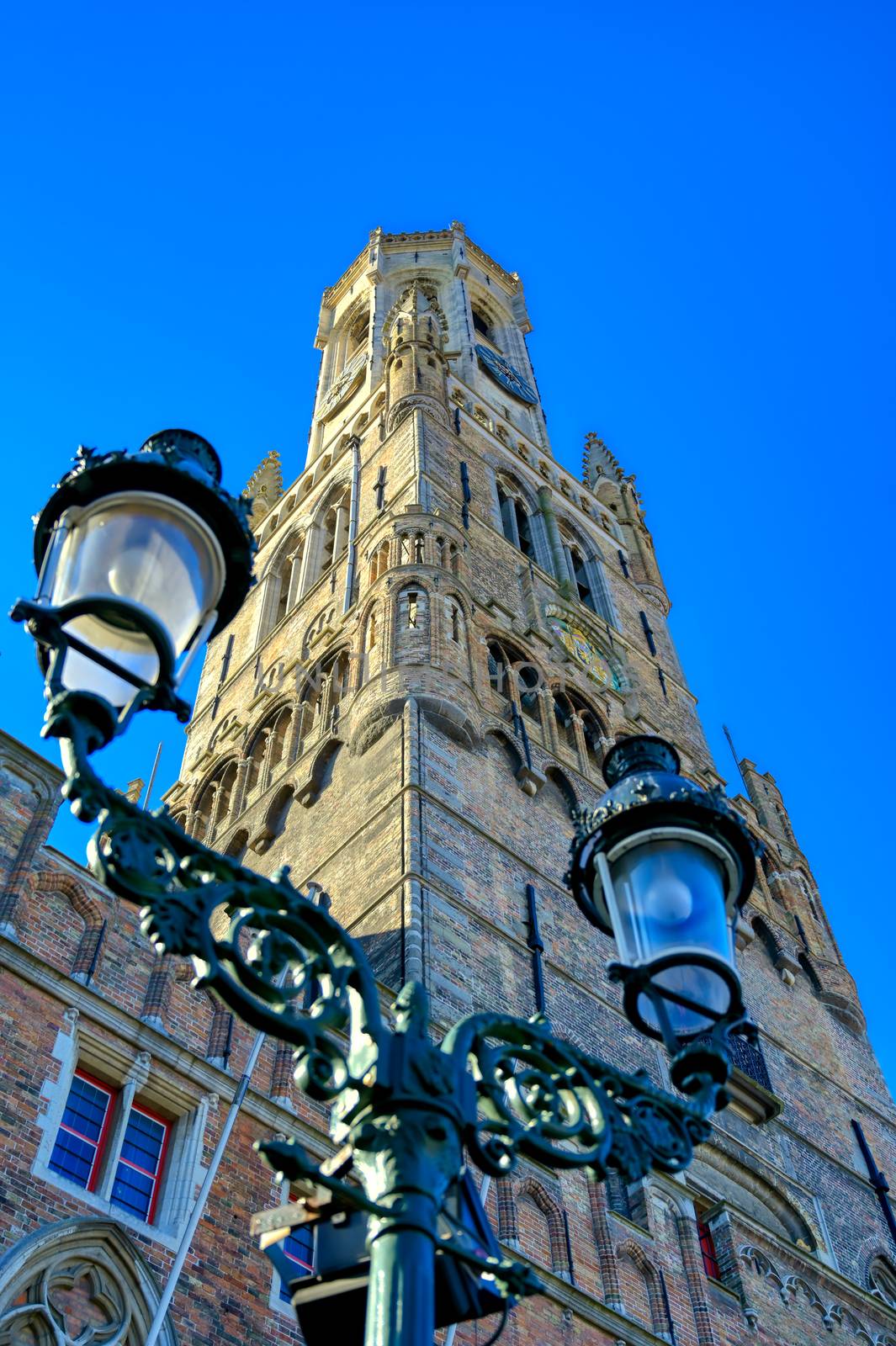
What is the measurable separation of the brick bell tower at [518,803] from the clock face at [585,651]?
0.31 feet

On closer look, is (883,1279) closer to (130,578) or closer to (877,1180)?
(877,1180)

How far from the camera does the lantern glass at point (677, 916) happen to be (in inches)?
205

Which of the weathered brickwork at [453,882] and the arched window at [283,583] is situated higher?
the arched window at [283,583]

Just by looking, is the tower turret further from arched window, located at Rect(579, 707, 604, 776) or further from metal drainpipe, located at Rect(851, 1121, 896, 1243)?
metal drainpipe, located at Rect(851, 1121, 896, 1243)

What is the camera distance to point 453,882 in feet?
62.1

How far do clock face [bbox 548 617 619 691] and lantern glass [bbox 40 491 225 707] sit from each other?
22775 millimetres

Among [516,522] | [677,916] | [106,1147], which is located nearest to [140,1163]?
[106,1147]

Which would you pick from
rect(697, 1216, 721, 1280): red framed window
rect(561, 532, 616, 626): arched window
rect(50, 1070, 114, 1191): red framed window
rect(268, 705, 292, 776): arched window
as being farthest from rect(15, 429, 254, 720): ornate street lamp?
rect(561, 532, 616, 626): arched window

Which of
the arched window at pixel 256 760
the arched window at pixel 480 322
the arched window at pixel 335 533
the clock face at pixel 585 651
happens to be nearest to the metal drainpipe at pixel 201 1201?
the arched window at pixel 256 760

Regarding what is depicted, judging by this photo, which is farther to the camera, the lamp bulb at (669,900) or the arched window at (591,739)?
the arched window at (591,739)

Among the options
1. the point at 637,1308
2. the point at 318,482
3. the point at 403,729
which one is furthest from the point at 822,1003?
the point at 318,482

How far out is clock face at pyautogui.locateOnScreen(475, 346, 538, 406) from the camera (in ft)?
140

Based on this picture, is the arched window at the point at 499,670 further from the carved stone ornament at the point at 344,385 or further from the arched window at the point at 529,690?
the carved stone ornament at the point at 344,385

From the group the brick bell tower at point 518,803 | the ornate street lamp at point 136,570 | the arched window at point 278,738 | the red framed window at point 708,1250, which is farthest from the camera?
the arched window at point 278,738
